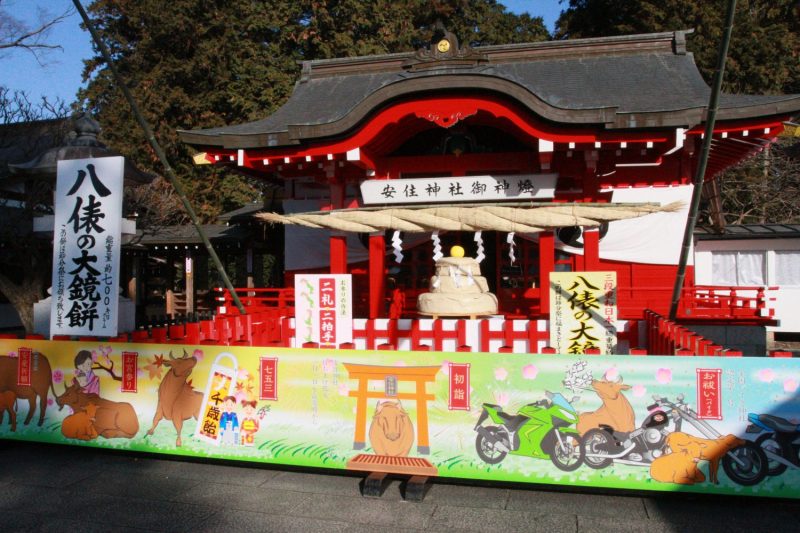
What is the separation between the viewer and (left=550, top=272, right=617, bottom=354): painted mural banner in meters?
6.34

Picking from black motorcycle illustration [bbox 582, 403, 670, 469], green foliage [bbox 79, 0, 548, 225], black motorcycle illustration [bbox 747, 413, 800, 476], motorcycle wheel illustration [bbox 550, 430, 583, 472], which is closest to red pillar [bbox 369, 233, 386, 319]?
motorcycle wheel illustration [bbox 550, 430, 583, 472]

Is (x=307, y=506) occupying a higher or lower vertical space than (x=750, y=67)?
lower

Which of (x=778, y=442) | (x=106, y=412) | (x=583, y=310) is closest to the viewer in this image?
(x=778, y=442)

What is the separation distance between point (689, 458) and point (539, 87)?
8146 mm

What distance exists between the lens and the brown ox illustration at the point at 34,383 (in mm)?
5543

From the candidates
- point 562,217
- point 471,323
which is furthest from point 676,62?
point 471,323

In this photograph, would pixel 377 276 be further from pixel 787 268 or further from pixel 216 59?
pixel 216 59

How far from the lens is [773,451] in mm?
4020

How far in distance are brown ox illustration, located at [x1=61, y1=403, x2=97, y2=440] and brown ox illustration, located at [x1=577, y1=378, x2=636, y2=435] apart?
14.4 feet

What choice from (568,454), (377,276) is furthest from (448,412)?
(377,276)

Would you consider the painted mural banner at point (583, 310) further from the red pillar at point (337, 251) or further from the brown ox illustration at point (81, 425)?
the brown ox illustration at point (81, 425)

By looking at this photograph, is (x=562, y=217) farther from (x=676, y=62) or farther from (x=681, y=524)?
(x=676, y=62)

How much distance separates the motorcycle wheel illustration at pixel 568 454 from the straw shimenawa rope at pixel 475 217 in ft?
13.6

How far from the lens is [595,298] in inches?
250
